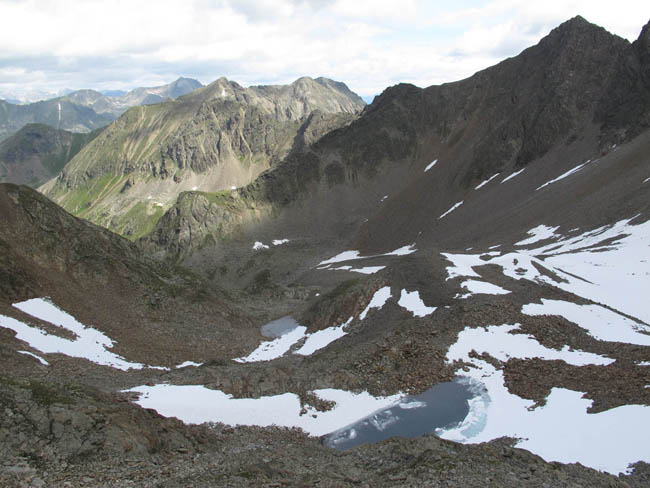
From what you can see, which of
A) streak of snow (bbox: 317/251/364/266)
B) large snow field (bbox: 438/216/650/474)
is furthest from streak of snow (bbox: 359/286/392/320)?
streak of snow (bbox: 317/251/364/266)

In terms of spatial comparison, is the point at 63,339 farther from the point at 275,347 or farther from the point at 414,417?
the point at 414,417

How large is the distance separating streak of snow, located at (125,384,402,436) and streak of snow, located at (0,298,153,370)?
1000 centimetres

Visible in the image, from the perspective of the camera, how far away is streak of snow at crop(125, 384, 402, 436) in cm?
2216

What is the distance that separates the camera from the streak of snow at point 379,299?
41.6 m

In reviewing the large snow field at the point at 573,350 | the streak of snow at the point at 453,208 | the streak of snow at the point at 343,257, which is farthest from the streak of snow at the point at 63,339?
the streak of snow at the point at 453,208

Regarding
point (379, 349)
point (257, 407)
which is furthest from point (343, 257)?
point (257, 407)

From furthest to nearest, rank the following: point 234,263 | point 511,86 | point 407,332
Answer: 1. point 511,86
2. point 234,263
3. point 407,332

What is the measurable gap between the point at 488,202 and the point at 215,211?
77.8m

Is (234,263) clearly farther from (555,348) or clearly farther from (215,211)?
(555,348)

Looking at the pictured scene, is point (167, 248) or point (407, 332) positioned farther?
point (167, 248)

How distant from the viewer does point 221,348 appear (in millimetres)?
44406

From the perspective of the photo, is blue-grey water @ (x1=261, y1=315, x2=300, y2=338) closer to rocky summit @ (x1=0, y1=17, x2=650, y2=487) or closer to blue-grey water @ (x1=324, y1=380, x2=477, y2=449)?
rocky summit @ (x1=0, y1=17, x2=650, y2=487)

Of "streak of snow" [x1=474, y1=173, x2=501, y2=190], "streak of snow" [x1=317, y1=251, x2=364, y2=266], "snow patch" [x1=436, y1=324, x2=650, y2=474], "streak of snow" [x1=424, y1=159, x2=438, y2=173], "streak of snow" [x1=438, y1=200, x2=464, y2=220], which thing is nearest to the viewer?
"snow patch" [x1=436, y1=324, x2=650, y2=474]

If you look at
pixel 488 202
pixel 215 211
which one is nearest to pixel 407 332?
pixel 488 202
